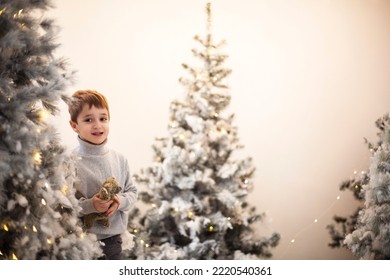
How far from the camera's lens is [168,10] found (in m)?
4.04

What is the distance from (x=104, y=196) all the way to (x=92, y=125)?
0.46 meters

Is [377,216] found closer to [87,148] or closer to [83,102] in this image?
[87,148]

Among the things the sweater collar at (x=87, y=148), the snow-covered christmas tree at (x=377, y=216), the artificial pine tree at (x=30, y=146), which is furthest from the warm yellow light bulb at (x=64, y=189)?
the snow-covered christmas tree at (x=377, y=216)

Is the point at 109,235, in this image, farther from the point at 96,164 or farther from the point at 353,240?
the point at 353,240

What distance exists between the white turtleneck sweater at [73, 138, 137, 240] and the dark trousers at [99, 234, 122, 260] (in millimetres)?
34

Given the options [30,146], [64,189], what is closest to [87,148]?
[64,189]

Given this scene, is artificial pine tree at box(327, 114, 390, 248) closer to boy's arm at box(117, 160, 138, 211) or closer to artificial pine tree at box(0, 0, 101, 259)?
boy's arm at box(117, 160, 138, 211)

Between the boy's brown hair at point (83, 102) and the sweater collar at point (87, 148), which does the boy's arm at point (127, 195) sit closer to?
the sweater collar at point (87, 148)

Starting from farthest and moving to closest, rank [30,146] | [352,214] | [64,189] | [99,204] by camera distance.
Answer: [352,214] → [99,204] → [64,189] → [30,146]

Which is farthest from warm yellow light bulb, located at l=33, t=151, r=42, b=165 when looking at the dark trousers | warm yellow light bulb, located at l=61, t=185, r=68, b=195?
the dark trousers

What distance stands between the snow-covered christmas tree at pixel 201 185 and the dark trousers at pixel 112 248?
19.5 inches

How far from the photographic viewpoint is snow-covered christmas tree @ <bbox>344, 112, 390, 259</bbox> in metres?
3.35

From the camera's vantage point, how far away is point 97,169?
10.4ft
